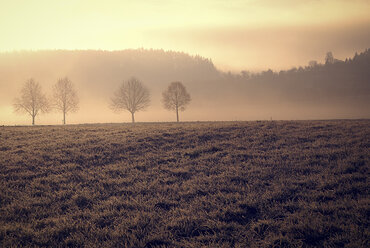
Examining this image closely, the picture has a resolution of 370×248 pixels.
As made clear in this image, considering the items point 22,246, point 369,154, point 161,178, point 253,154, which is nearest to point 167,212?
point 161,178

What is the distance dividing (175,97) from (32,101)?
35.1m

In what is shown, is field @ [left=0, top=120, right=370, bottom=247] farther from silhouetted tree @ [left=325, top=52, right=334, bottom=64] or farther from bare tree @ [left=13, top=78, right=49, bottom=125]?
silhouetted tree @ [left=325, top=52, right=334, bottom=64]

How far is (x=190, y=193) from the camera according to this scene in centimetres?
901

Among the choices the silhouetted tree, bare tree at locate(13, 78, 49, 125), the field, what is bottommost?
the field

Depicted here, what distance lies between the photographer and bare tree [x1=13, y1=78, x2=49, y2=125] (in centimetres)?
5438

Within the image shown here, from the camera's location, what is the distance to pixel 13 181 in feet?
34.4

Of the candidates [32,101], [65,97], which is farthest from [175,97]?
[32,101]

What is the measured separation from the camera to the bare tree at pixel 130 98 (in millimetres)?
62156

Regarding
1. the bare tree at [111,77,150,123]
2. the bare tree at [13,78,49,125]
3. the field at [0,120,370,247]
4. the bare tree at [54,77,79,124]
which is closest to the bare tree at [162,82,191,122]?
the bare tree at [111,77,150,123]

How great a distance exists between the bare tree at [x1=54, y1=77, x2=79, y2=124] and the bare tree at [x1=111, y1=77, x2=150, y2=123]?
9701mm

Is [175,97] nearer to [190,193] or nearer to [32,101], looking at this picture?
[32,101]

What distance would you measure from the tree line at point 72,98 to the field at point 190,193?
149 ft

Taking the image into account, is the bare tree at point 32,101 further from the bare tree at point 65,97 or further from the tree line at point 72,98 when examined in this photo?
the bare tree at point 65,97

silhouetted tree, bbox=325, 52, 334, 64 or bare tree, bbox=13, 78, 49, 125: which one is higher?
silhouetted tree, bbox=325, 52, 334, 64
